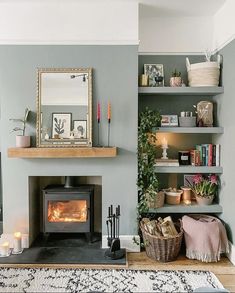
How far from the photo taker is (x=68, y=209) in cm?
331

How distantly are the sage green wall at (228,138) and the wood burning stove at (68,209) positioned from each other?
58.1 inches

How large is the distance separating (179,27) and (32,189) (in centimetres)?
260

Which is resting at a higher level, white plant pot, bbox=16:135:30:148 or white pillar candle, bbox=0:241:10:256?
white plant pot, bbox=16:135:30:148

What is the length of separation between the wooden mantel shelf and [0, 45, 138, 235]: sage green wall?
19 cm

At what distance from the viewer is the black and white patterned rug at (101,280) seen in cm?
241

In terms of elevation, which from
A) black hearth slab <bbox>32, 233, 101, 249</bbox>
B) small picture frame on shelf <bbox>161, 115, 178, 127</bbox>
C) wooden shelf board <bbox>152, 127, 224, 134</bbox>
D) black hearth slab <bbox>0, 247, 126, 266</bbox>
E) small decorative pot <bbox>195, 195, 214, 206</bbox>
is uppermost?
small picture frame on shelf <bbox>161, 115, 178, 127</bbox>

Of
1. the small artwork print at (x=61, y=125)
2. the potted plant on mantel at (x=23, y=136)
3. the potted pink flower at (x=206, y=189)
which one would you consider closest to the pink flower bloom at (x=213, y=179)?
the potted pink flower at (x=206, y=189)

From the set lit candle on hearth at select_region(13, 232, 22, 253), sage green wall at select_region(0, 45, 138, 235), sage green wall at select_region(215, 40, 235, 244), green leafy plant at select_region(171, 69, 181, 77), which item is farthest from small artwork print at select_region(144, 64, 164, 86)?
lit candle on hearth at select_region(13, 232, 22, 253)

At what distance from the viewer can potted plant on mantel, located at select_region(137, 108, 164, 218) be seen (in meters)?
3.11

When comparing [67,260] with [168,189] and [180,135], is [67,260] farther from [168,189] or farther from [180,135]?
[180,135]

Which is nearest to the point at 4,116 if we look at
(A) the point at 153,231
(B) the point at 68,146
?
(B) the point at 68,146

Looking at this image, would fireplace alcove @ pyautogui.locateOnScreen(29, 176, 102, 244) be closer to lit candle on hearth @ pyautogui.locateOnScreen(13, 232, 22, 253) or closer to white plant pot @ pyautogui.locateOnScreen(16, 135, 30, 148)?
lit candle on hearth @ pyautogui.locateOnScreen(13, 232, 22, 253)

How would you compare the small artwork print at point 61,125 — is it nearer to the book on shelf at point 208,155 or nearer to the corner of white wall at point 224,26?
the book on shelf at point 208,155

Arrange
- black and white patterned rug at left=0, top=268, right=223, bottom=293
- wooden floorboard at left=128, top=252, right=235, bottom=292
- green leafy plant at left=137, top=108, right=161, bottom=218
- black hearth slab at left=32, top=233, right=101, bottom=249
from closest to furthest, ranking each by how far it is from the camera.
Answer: black and white patterned rug at left=0, top=268, right=223, bottom=293 → wooden floorboard at left=128, top=252, right=235, bottom=292 → green leafy plant at left=137, top=108, right=161, bottom=218 → black hearth slab at left=32, top=233, right=101, bottom=249
